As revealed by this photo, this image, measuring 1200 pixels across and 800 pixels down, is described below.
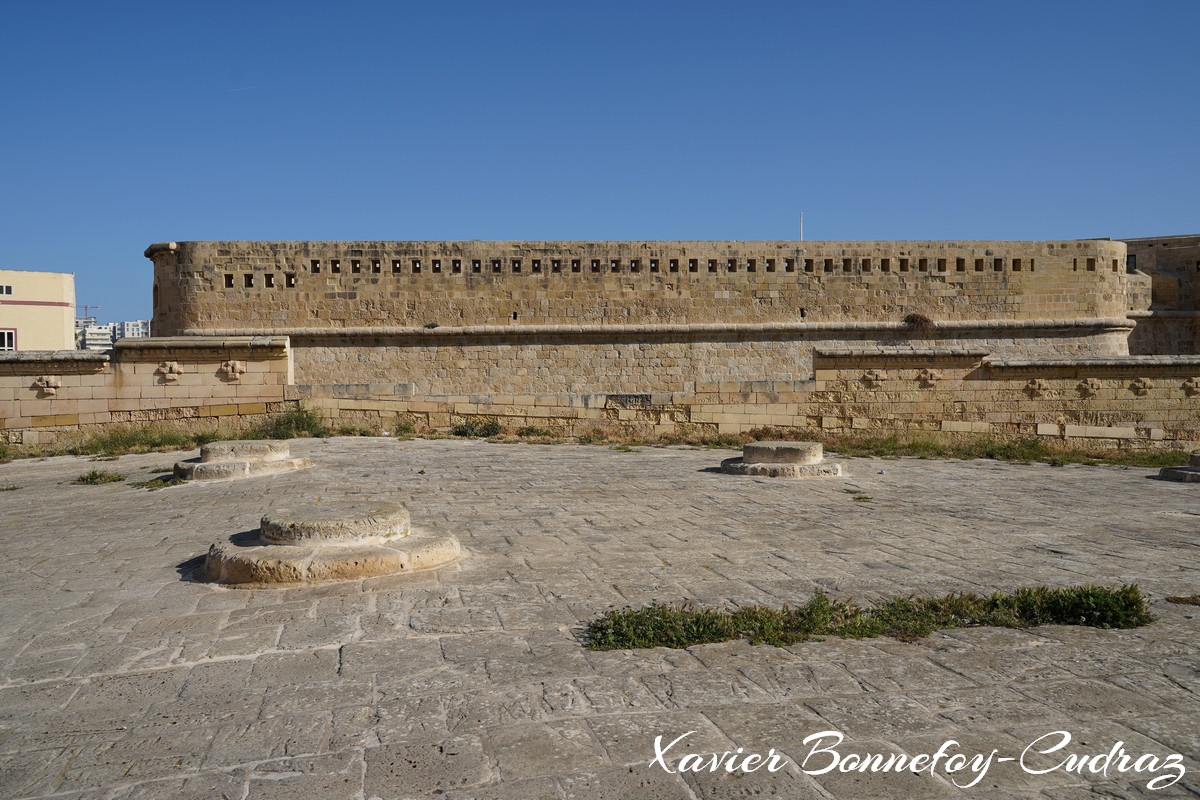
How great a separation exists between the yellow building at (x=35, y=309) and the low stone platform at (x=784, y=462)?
32076 mm

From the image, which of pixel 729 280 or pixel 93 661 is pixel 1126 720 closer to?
pixel 93 661

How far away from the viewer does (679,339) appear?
1714 centimetres

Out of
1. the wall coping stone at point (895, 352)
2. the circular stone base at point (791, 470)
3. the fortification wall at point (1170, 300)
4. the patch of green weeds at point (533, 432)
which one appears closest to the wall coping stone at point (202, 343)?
the patch of green weeds at point (533, 432)

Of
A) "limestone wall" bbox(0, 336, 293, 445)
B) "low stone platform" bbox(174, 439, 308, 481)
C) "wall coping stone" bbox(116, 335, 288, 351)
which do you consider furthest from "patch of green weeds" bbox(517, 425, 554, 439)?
"low stone platform" bbox(174, 439, 308, 481)

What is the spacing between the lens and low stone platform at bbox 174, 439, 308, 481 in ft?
23.0

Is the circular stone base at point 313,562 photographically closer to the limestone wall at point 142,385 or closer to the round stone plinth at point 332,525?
the round stone plinth at point 332,525

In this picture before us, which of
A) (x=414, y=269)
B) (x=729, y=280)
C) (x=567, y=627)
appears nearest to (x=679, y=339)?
(x=729, y=280)

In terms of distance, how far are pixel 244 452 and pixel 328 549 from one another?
387 centimetres

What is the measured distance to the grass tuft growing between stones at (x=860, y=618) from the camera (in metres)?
3.04

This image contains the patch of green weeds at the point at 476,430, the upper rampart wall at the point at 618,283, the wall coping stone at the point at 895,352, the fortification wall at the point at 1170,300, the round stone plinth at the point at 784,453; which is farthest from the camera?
the fortification wall at the point at 1170,300

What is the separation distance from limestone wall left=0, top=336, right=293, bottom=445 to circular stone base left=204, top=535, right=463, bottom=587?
19.9 ft

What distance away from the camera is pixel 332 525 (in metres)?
4.12

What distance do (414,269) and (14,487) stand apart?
10.2 m

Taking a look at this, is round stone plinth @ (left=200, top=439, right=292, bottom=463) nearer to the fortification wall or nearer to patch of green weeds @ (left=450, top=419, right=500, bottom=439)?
patch of green weeds @ (left=450, top=419, right=500, bottom=439)
